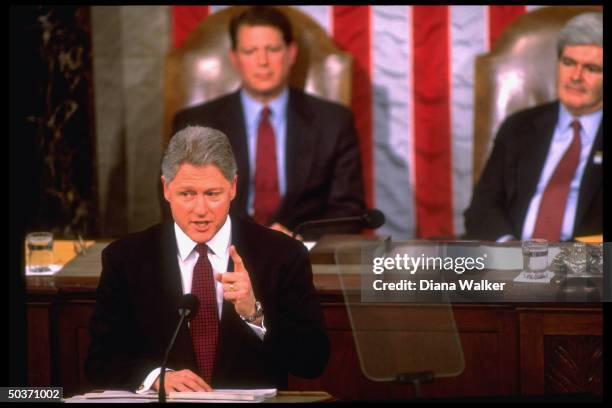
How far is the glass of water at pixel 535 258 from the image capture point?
281cm

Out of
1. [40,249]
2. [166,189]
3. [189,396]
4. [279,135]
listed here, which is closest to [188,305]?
[189,396]

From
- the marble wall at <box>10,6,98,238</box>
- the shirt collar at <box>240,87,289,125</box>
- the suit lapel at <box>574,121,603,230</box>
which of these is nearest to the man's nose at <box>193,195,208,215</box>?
the shirt collar at <box>240,87,289,125</box>

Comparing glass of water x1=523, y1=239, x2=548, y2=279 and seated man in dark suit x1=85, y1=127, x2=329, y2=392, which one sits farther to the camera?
glass of water x1=523, y1=239, x2=548, y2=279

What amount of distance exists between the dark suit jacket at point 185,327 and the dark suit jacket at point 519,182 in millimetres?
1081

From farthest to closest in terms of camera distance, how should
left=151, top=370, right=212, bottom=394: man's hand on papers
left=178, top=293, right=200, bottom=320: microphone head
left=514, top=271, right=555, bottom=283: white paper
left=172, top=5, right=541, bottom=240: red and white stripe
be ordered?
left=172, top=5, right=541, bottom=240: red and white stripe
left=514, top=271, right=555, bottom=283: white paper
left=151, top=370, right=212, bottom=394: man's hand on papers
left=178, top=293, right=200, bottom=320: microphone head

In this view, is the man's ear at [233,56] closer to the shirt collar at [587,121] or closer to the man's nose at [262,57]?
the man's nose at [262,57]

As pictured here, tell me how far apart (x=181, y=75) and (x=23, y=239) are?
4.59ft

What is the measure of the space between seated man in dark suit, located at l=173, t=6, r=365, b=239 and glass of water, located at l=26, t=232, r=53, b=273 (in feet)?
1.74

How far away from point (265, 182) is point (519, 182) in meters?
0.89

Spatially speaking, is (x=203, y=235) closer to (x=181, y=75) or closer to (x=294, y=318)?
(x=294, y=318)

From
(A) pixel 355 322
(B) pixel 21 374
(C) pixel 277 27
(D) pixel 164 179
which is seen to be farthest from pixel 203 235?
(C) pixel 277 27

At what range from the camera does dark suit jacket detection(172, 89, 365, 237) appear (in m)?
3.32

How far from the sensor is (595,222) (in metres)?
3.43

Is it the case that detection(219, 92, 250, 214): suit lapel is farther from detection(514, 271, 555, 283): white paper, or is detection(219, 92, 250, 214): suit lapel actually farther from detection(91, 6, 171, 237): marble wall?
detection(91, 6, 171, 237): marble wall
